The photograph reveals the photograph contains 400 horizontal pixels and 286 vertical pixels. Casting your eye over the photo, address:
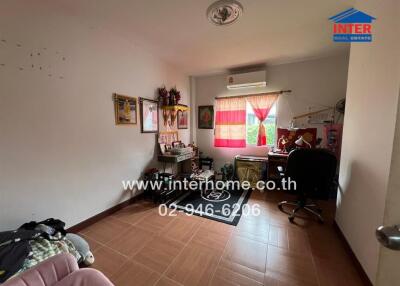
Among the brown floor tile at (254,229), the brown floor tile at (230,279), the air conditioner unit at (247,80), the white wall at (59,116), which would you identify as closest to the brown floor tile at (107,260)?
the white wall at (59,116)

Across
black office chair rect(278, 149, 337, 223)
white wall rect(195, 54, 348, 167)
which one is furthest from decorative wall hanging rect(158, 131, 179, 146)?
black office chair rect(278, 149, 337, 223)

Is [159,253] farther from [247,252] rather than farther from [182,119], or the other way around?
[182,119]

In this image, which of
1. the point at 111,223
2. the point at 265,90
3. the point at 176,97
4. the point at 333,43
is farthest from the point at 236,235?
the point at 333,43

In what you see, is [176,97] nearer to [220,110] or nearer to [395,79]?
[220,110]

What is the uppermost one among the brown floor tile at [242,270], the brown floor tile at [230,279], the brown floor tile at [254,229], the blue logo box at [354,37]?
the blue logo box at [354,37]

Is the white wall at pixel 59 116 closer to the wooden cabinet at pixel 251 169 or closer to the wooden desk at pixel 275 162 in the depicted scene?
the wooden cabinet at pixel 251 169

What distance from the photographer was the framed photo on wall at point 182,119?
3.76 meters

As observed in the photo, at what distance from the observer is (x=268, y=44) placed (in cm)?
253

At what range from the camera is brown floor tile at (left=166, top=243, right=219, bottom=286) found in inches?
55.3

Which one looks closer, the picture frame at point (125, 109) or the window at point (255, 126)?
the picture frame at point (125, 109)

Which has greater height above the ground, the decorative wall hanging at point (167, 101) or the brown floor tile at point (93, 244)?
the decorative wall hanging at point (167, 101)

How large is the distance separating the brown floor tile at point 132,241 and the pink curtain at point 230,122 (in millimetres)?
2514

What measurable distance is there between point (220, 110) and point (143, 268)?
3.22 meters

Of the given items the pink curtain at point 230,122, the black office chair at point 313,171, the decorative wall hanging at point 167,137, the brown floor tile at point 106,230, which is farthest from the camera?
the pink curtain at point 230,122
